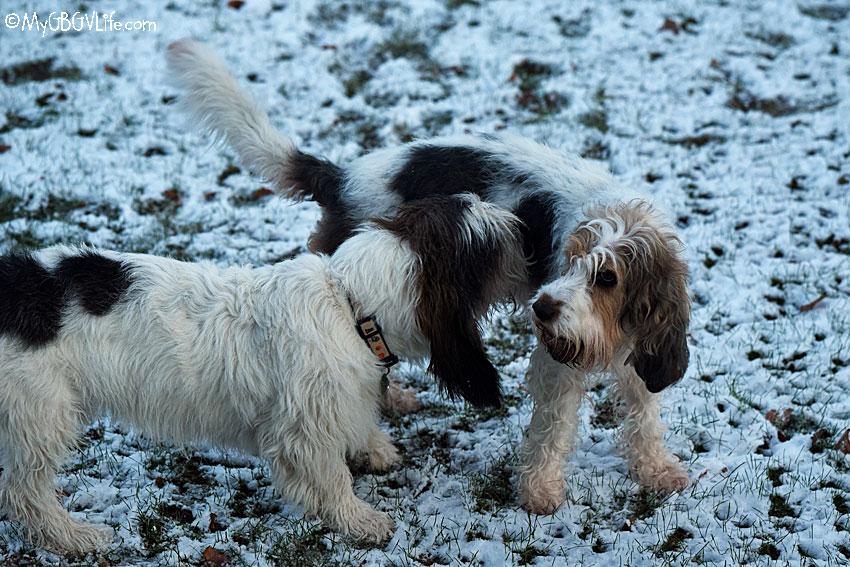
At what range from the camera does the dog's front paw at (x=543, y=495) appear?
372cm

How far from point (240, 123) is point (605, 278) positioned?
227 cm

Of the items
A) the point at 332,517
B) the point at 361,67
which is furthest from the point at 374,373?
the point at 361,67

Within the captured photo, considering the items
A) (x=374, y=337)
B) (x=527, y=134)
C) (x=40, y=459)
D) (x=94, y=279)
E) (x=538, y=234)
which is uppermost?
(x=94, y=279)

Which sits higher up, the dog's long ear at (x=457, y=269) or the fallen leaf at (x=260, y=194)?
the dog's long ear at (x=457, y=269)

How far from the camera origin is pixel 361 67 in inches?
324

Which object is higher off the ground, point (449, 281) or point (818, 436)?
point (449, 281)

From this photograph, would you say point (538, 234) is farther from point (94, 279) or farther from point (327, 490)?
point (94, 279)

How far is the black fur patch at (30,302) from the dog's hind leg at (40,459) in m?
0.19

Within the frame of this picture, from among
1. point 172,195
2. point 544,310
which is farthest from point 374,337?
point 172,195

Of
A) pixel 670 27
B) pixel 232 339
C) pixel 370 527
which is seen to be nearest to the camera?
pixel 232 339

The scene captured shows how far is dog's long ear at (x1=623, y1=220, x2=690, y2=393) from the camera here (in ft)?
10.1

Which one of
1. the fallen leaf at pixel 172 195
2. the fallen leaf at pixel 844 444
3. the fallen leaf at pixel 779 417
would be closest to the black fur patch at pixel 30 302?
the fallen leaf at pixel 172 195

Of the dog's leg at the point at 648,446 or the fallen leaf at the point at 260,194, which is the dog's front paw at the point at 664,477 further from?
the fallen leaf at the point at 260,194

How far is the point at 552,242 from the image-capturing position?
3.45 meters
